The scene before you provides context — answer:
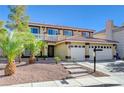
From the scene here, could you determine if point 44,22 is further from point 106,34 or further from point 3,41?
point 3,41

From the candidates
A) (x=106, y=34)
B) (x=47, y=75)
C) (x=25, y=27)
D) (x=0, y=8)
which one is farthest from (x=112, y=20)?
(x=47, y=75)

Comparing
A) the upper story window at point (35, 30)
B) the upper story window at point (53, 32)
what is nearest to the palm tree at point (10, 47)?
the upper story window at point (35, 30)

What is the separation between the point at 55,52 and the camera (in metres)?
24.6

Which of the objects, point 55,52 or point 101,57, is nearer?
point 101,57

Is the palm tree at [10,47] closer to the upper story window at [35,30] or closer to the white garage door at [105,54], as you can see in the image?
the upper story window at [35,30]

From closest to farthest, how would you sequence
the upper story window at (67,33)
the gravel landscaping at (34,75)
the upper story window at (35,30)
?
the gravel landscaping at (34,75) < the upper story window at (35,30) < the upper story window at (67,33)

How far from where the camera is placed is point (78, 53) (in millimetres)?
21016

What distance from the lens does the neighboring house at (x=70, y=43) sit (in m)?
20.7

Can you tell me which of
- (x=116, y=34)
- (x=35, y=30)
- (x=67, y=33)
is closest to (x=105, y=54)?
(x=116, y=34)

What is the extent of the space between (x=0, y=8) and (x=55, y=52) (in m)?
9.00

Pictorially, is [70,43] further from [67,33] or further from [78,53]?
[67,33]

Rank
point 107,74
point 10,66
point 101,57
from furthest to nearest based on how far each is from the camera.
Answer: point 101,57 → point 107,74 → point 10,66

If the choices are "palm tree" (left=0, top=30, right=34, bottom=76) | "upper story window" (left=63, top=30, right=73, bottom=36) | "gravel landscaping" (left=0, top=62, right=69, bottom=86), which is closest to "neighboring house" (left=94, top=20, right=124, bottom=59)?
"upper story window" (left=63, top=30, right=73, bottom=36)

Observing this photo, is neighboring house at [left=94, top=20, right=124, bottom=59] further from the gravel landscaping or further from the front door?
the gravel landscaping
